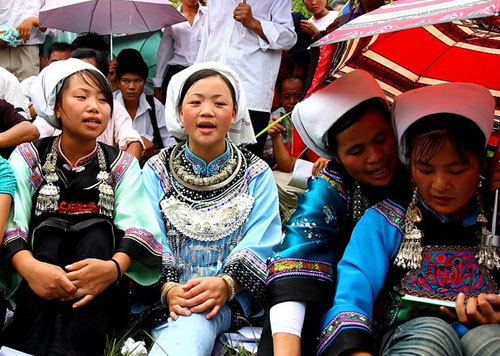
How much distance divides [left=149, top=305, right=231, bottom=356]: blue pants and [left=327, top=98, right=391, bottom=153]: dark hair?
950 millimetres

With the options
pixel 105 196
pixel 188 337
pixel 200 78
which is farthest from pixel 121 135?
pixel 188 337

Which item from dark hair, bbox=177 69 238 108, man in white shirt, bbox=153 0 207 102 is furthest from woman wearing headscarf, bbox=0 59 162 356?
man in white shirt, bbox=153 0 207 102

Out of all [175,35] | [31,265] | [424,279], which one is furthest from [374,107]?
[175,35]

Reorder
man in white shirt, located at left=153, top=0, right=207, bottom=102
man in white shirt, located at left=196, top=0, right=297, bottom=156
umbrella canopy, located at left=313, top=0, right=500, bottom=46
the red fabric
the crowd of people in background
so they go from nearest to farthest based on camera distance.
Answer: umbrella canopy, located at left=313, top=0, right=500, bottom=46, the crowd of people in background, the red fabric, man in white shirt, located at left=196, top=0, right=297, bottom=156, man in white shirt, located at left=153, top=0, right=207, bottom=102

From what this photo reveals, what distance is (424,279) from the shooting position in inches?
90.8

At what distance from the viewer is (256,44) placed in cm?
510

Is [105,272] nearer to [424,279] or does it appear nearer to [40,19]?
[424,279]

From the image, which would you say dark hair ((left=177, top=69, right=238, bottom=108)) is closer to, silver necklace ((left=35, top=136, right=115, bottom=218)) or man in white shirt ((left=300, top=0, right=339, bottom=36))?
silver necklace ((left=35, top=136, right=115, bottom=218))

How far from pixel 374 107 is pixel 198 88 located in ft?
3.22

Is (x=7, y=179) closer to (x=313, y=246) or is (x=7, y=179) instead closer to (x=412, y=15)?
(x=313, y=246)

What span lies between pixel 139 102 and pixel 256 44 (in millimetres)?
1129

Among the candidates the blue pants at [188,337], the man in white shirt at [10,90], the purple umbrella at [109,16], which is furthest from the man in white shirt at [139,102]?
the blue pants at [188,337]

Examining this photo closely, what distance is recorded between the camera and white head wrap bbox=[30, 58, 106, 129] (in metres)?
3.10

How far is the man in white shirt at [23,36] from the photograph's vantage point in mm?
5777
